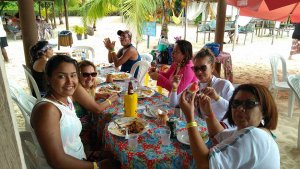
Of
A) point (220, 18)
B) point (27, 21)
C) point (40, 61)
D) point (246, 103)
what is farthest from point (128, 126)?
point (220, 18)

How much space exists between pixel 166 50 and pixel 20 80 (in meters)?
4.05

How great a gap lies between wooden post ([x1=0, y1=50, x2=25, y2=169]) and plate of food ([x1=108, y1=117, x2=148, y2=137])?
1.28 m

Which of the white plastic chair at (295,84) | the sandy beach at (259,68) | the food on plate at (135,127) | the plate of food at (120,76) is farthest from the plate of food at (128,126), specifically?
the white plastic chair at (295,84)

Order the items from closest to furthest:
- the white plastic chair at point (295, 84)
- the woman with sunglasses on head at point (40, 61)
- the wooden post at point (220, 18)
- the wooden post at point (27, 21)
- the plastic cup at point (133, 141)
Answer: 1. the plastic cup at point (133, 141)
2. the white plastic chair at point (295, 84)
3. the woman with sunglasses on head at point (40, 61)
4. the wooden post at point (27, 21)
5. the wooden post at point (220, 18)

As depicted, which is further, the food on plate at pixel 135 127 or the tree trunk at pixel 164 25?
the tree trunk at pixel 164 25

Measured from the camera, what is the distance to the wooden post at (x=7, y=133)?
0.60 meters

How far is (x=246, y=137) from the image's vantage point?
1.28m

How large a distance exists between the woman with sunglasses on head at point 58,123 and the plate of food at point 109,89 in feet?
3.14

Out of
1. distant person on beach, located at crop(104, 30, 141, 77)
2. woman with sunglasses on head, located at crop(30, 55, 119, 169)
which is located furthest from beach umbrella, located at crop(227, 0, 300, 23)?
woman with sunglasses on head, located at crop(30, 55, 119, 169)

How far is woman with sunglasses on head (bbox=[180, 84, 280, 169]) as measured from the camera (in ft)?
4.21

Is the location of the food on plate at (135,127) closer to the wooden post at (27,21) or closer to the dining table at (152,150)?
the dining table at (152,150)

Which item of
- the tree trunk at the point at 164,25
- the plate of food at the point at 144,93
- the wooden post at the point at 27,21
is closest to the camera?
the plate of food at the point at 144,93

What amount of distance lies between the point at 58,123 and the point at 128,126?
59 centimetres

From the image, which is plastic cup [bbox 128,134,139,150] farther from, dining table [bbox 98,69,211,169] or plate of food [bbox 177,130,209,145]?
plate of food [bbox 177,130,209,145]
